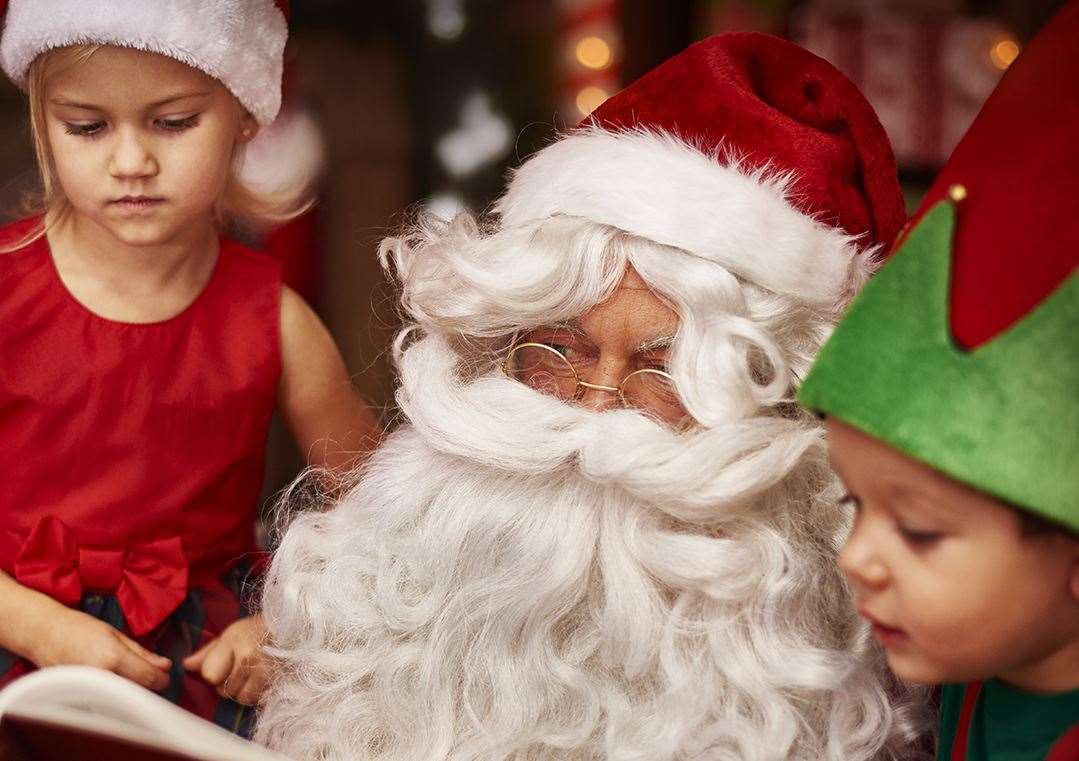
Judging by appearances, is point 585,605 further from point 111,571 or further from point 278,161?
point 278,161

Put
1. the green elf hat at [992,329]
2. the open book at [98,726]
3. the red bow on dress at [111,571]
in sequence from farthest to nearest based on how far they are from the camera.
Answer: the red bow on dress at [111,571] < the open book at [98,726] < the green elf hat at [992,329]

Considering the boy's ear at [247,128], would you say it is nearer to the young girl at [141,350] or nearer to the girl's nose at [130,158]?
the young girl at [141,350]

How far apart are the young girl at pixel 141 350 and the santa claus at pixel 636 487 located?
11 centimetres

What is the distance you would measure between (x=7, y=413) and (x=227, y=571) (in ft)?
0.94

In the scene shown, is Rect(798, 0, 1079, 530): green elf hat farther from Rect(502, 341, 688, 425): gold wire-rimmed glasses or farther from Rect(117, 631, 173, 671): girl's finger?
Rect(117, 631, 173, 671): girl's finger

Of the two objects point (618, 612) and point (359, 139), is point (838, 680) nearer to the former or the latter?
point (618, 612)

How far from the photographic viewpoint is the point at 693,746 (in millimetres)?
1115

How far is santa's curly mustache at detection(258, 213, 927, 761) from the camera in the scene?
111cm

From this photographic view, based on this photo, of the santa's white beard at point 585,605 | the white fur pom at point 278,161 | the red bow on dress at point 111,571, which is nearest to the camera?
the santa's white beard at point 585,605

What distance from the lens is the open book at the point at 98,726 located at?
2.97ft

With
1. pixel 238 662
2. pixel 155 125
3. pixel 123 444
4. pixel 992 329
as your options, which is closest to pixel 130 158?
pixel 155 125

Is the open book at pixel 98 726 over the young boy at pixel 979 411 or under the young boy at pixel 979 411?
under

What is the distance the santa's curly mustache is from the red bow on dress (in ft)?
0.41

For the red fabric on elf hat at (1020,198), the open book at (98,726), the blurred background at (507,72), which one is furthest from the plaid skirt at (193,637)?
the blurred background at (507,72)
